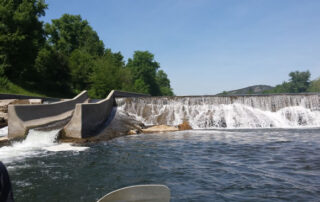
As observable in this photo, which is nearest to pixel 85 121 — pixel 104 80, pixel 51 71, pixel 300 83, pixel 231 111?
pixel 231 111

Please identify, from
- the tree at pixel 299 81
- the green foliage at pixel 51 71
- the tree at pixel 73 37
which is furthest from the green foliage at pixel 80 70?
the tree at pixel 299 81

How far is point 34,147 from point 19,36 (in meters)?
22.4

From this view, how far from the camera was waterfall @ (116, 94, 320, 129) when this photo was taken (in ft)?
69.5

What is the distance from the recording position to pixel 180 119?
22.0 metres

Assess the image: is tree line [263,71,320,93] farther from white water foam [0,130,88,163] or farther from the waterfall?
white water foam [0,130,88,163]

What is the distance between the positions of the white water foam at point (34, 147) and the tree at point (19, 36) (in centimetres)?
1930

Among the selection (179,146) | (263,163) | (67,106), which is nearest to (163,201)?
(263,163)

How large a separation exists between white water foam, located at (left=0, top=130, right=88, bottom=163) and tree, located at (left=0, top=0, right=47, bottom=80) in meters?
19.3

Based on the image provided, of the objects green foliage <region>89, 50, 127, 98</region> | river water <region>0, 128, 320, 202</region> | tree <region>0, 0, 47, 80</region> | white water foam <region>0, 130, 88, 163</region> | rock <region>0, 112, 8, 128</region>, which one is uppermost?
tree <region>0, 0, 47, 80</region>

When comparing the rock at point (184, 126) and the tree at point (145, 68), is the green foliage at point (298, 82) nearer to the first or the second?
the tree at point (145, 68)

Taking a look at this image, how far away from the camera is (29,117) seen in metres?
14.0

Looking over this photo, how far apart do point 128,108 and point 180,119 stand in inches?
204

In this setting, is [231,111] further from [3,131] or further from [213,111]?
[3,131]

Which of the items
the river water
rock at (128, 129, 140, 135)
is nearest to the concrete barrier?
the river water
